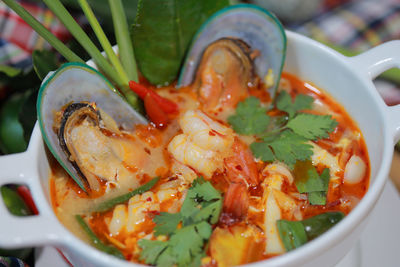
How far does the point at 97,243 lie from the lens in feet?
4.71

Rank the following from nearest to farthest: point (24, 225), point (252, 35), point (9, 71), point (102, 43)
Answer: point (24, 225)
point (102, 43)
point (252, 35)
point (9, 71)

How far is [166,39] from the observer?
196 cm

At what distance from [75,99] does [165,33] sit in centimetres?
56

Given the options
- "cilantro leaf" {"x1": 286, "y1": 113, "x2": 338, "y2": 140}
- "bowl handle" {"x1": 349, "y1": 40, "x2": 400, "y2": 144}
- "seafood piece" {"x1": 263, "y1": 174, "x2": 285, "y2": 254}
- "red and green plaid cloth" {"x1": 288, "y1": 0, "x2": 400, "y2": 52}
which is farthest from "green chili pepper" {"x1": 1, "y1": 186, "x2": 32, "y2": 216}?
"red and green plaid cloth" {"x1": 288, "y1": 0, "x2": 400, "y2": 52}

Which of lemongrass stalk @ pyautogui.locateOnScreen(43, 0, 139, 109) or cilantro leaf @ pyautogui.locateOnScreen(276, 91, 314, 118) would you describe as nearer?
lemongrass stalk @ pyautogui.locateOnScreen(43, 0, 139, 109)

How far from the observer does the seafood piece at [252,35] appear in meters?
1.81

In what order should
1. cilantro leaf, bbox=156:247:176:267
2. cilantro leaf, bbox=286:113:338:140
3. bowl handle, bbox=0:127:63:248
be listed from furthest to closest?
cilantro leaf, bbox=286:113:338:140, cilantro leaf, bbox=156:247:176:267, bowl handle, bbox=0:127:63:248

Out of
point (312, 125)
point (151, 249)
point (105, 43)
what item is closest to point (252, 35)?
point (312, 125)

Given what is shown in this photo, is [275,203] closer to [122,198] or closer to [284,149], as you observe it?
[284,149]

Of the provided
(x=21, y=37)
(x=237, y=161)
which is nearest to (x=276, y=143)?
(x=237, y=161)

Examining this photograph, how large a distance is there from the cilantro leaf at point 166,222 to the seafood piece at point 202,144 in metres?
0.24

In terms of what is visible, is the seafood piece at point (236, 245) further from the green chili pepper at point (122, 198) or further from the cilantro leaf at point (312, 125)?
the cilantro leaf at point (312, 125)

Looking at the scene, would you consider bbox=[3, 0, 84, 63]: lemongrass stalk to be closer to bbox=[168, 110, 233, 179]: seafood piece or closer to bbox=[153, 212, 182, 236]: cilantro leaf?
bbox=[168, 110, 233, 179]: seafood piece

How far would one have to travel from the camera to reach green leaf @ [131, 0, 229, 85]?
190 cm
